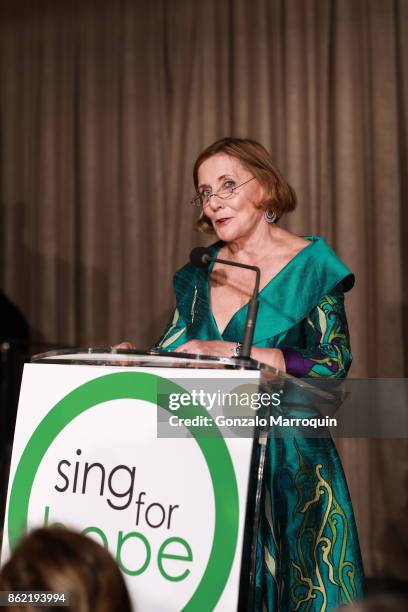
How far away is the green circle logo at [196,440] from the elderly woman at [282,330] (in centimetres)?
24

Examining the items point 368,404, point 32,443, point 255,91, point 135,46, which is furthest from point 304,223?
point 32,443

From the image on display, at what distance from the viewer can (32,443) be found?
1.39 metres

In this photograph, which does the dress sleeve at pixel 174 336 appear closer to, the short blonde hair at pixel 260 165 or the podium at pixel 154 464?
the short blonde hair at pixel 260 165

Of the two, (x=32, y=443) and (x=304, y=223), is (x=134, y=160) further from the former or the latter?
(x=32, y=443)

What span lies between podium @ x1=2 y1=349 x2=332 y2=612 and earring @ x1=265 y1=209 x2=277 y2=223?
0.77m

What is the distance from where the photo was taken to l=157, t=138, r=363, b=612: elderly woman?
1613 millimetres

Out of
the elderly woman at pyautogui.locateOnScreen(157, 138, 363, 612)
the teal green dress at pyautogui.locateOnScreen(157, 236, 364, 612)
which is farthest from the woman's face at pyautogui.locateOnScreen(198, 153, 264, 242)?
the teal green dress at pyautogui.locateOnScreen(157, 236, 364, 612)

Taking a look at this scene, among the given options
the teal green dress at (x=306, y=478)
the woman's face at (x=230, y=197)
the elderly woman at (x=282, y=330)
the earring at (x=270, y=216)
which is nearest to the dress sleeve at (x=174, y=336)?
the elderly woman at (x=282, y=330)

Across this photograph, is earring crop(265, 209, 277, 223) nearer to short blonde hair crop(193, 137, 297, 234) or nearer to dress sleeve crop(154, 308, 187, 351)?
short blonde hair crop(193, 137, 297, 234)

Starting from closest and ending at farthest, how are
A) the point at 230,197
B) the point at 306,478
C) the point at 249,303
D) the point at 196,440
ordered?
the point at 196,440 → the point at 249,303 → the point at 306,478 → the point at 230,197

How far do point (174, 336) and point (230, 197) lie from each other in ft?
1.35

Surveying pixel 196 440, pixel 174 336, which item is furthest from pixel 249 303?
pixel 174 336

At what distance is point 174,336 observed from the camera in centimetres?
200

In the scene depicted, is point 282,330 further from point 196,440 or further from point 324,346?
point 196,440
